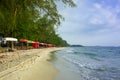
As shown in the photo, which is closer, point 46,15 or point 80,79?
point 46,15

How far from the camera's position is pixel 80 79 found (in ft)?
37.9

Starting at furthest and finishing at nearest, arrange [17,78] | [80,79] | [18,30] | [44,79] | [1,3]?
1. [18,30]
2. [80,79]
3. [44,79]
4. [1,3]
5. [17,78]

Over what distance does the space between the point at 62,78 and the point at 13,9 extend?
425 centimetres

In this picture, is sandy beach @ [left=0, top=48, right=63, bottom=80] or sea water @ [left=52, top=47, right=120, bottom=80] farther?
sea water @ [left=52, top=47, right=120, bottom=80]

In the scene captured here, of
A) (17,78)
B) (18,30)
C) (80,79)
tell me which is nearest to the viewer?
(17,78)

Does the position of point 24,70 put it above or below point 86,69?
above

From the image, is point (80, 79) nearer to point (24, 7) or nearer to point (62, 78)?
point (62, 78)

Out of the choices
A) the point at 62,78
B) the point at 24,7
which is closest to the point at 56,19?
the point at 24,7

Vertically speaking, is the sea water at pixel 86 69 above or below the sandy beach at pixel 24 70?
below

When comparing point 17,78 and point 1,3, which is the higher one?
point 1,3

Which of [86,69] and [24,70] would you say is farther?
[86,69]

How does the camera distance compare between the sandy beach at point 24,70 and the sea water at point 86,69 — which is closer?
the sandy beach at point 24,70

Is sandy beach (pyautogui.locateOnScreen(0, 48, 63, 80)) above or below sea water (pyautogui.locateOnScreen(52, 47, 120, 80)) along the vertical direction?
above

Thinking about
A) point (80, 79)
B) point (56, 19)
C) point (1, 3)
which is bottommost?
point (80, 79)
